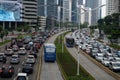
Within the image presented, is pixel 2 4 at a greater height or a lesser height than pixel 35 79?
greater

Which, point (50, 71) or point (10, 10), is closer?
point (50, 71)

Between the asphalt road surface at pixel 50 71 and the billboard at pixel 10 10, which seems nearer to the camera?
the asphalt road surface at pixel 50 71

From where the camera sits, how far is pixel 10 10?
16150cm

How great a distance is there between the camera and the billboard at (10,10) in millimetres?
159000

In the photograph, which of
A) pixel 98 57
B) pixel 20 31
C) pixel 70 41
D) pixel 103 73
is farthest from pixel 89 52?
pixel 20 31

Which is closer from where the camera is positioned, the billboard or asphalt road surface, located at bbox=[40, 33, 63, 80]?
asphalt road surface, located at bbox=[40, 33, 63, 80]

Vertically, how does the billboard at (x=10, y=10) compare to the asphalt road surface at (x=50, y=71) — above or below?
above

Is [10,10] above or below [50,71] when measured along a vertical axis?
above

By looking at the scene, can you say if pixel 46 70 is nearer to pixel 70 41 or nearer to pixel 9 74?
pixel 9 74

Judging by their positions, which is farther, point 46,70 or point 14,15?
point 14,15

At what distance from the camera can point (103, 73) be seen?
44312 millimetres

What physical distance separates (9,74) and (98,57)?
80.3 feet

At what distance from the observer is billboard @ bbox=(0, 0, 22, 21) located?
159000 mm

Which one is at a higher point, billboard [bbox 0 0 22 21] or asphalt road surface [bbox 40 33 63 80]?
billboard [bbox 0 0 22 21]
